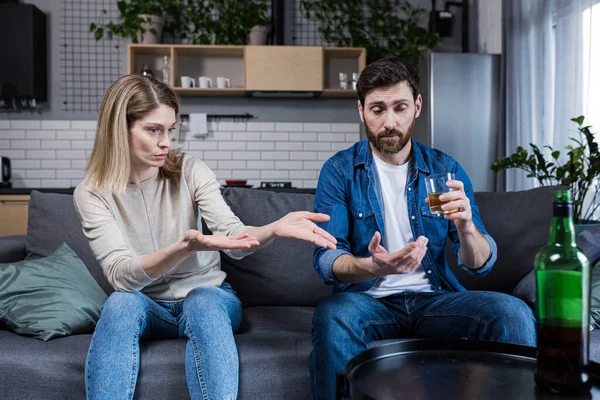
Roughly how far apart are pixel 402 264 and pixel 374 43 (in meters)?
4.44

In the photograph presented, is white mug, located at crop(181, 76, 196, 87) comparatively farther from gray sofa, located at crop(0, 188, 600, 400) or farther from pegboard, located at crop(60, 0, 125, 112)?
gray sofa, located at crop(0, 188, 600, 400)

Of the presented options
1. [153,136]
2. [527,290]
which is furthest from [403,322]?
[153,136]

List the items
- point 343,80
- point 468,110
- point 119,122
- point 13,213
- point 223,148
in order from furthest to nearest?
1. point 223,148
2. point 343,80
3. point 468,110
4. point 13,213
5. point 119,122

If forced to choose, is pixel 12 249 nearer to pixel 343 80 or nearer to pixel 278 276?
pixel 278 276

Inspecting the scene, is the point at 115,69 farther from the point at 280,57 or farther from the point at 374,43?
the point at 374,43

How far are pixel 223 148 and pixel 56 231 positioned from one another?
130 inches

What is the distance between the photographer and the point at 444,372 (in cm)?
114

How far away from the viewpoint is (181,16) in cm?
557

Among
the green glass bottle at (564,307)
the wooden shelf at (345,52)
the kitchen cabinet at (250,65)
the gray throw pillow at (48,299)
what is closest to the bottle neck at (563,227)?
the green glass bottle at (564,307)

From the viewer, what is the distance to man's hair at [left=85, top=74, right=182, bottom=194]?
73.8 inches

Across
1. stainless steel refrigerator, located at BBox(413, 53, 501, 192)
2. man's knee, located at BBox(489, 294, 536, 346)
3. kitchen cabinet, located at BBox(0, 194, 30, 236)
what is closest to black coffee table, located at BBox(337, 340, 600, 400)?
man's knee, located at BBox(489, 294, 536, 346)

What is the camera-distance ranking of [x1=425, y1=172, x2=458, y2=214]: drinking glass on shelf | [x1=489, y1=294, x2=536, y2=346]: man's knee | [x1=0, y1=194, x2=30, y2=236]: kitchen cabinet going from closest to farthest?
[x1=425, y1=172, x2=458, y2=214]: drinking glass on shelf, [x1=489, y1=294, x2=536, y2=346]: man's knee, [x1=0, y1=194, x2=30, y2=236]: kitchen cabinet

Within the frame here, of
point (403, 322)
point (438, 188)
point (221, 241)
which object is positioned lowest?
point (403, 322)

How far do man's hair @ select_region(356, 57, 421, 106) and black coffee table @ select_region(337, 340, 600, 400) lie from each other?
909 mm
